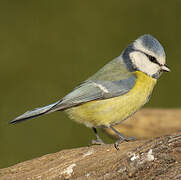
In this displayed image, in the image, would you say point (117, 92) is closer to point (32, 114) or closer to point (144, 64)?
point (144, 64)

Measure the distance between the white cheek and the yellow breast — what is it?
12cm

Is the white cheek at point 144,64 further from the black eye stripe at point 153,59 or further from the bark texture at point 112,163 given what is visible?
the bark texture at point 112,163

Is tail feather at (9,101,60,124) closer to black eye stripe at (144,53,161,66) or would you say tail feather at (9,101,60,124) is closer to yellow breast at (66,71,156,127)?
yellow breast at (66,71,156,127)

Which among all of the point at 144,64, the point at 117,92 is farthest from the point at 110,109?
the point at 144,64

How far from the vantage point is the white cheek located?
191 centimetres

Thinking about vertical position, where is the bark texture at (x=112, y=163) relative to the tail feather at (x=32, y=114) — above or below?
below

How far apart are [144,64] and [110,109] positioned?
0.35 metres

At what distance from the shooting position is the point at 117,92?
1.81 meters

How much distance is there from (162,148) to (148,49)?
741 millimetres

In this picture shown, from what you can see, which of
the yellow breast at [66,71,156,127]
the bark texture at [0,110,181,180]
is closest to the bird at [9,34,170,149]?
the yellow breast at [66,71,156,127]

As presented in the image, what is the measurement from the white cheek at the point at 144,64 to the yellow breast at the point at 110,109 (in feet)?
0.39

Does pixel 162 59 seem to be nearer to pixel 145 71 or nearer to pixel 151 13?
pixel 145 71

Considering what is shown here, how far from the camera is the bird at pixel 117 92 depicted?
5.79 ft

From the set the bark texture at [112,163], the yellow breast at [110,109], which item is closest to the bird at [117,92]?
the yellow breast at [110,109]
